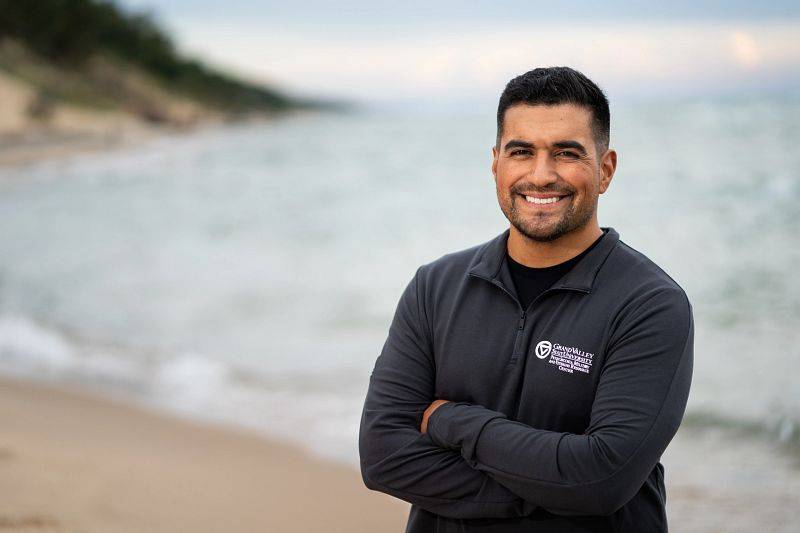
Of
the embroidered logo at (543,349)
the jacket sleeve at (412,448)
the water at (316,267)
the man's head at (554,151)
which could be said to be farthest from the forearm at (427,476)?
the water at (316,267)

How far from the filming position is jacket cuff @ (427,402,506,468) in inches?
81.7

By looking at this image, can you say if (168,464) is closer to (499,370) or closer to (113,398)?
(113,398)

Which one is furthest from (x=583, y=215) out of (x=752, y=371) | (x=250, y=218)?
(x=250, y=218)

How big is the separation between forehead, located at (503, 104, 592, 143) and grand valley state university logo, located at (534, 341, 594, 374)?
19.1 inches

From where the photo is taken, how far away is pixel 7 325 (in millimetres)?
8039

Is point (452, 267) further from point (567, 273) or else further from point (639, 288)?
point (639, 288)

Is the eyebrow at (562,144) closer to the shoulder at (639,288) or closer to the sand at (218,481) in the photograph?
the shoulder at (639,288)

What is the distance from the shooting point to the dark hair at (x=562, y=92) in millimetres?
2098

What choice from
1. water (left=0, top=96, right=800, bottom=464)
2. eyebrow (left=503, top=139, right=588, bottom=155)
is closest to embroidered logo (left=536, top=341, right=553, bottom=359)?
eyebrow (left=503, top=139, right=588, bottom=155)

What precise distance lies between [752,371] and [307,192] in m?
16.1

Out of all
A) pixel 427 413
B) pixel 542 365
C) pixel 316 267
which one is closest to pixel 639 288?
pixel 542 365

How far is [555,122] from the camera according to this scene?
2109mm

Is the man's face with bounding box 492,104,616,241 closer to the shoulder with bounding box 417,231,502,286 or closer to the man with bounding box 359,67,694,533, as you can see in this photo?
the man with bounding box 359,67,694,533

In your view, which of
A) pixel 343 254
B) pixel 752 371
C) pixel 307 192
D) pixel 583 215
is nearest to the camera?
pixel 583 215
